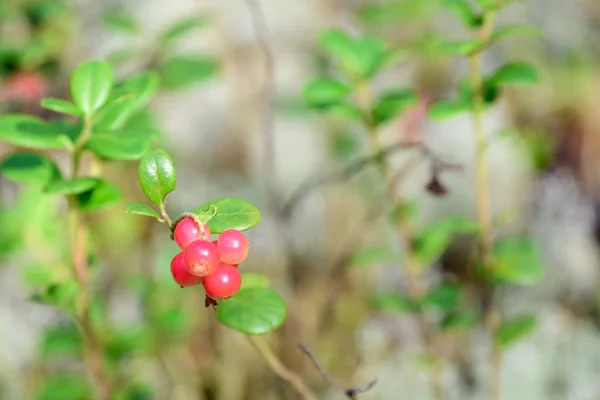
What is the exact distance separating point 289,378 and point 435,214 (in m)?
1.28

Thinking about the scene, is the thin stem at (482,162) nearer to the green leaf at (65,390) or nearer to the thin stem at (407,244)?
the thin stem at (407,244)

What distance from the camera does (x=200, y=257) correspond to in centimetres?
61

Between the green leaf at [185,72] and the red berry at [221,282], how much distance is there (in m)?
0.81

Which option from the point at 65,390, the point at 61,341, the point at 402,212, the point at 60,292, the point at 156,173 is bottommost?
the point at 65,390

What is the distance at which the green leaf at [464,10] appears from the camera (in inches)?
37.1

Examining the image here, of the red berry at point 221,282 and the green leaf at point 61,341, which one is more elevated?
the red berry at point 221,282

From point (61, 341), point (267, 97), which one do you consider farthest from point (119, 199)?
point (267, 97)

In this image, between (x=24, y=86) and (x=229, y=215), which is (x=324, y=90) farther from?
(x=24, y=86)

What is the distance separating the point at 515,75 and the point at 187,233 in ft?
2.00

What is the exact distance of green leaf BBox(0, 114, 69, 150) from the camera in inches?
32.1

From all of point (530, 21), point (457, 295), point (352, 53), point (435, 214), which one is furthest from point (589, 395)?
point (530, 21)

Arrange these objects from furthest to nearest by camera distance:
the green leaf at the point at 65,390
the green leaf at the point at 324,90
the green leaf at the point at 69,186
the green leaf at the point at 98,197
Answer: the green leaf at the point at 65,390
the green leaf at the point at 324,90
the green leaf at the point at 98,197
the green leaf at the point at 69,186

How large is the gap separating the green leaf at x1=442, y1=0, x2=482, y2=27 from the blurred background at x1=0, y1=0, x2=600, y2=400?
10.3 inches

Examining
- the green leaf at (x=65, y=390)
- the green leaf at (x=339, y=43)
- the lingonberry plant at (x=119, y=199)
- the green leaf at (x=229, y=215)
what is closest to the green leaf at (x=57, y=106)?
the lingonberry plant at (x=119, y=199)
